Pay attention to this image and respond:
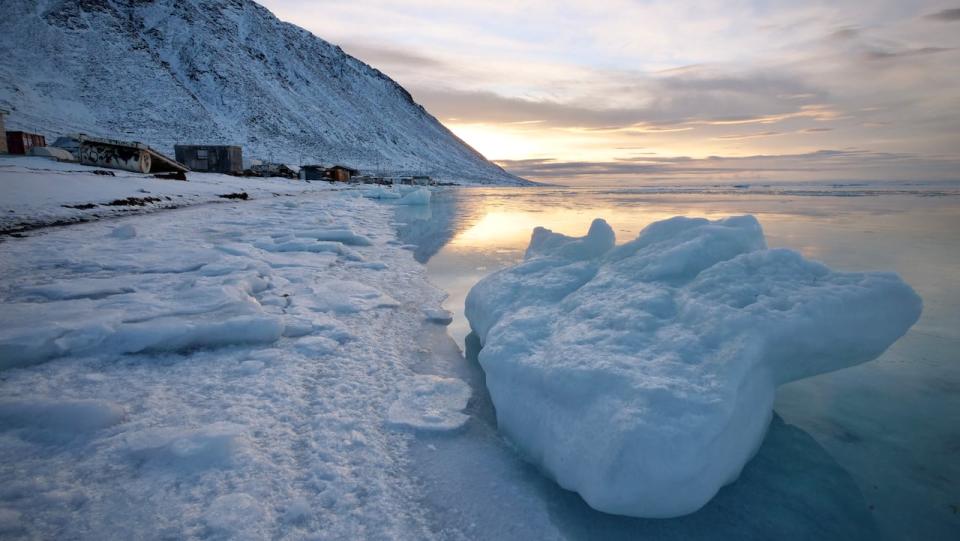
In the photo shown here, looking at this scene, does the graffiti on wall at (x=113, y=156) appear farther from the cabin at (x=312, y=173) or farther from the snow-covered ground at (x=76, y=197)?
the cabin at (x=312, y=173)

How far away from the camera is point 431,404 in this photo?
283 centimetres

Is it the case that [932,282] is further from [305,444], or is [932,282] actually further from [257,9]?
[257,9]

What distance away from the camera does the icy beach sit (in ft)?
6.15

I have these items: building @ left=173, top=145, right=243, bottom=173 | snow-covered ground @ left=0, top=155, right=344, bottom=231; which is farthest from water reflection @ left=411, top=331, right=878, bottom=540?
building @ left=173, top=145, right=243, bottom=173

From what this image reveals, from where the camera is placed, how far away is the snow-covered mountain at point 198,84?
64.2m

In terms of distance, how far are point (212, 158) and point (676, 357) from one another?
40286 mm

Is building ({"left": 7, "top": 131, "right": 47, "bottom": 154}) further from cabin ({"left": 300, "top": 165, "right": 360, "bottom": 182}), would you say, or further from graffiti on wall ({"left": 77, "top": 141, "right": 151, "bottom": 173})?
cabin ({"left": 300, "top": 165, "right": 360, "bottom": 182})

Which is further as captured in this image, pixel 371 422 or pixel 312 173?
pixel 312 173

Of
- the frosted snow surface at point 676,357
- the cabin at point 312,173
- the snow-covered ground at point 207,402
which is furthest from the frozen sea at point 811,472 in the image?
the cabin at point 312,173

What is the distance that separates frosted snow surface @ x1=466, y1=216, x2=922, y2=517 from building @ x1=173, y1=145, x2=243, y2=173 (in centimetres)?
3795

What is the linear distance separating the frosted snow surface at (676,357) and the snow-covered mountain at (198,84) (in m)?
73.2

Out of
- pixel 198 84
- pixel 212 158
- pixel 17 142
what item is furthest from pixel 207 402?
pixel 198 84

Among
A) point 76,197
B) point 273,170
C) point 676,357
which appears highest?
point 273,170

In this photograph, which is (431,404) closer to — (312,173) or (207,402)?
(207,402)
